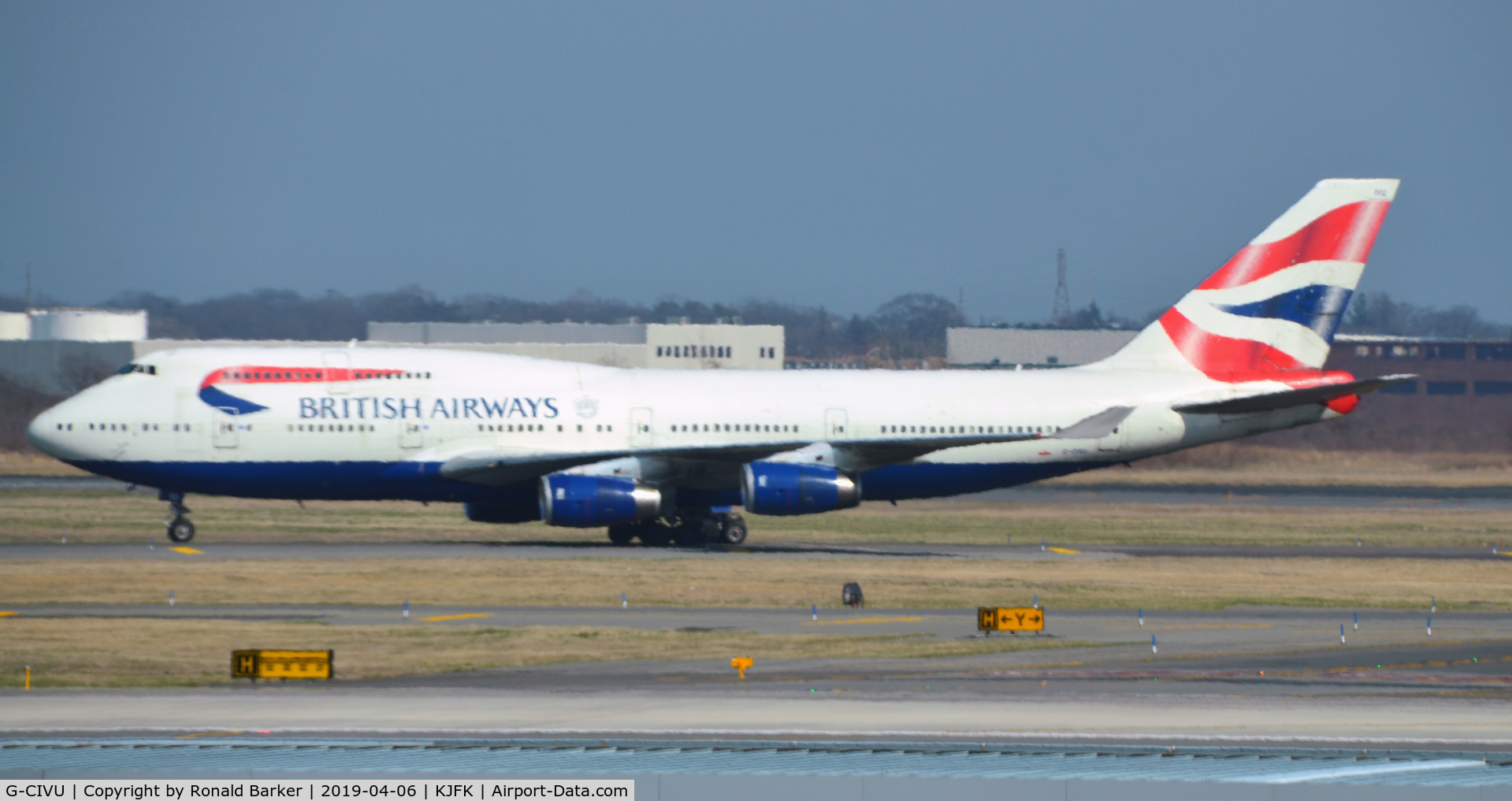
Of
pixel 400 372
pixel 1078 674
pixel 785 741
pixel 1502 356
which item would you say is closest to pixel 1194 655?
pixel 1078 674

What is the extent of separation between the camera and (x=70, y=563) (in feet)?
Result: 131

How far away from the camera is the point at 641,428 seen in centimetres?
4656

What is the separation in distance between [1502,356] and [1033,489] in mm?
72561

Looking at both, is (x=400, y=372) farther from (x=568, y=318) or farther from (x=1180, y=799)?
(x=568, y=318)

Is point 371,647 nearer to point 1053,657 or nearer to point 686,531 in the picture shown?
point 1053,657

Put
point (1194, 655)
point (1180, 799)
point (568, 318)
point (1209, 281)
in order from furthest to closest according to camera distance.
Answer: point (568, 318) < point (1209, 281) < point (1194, 655) < point (1180, 799)

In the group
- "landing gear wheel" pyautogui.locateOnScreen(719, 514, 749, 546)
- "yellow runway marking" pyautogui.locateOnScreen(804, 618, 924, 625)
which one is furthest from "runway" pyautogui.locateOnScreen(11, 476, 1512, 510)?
"yellow runway marking" pyautogui.locateOnScreen(804, 618, 924, 625)

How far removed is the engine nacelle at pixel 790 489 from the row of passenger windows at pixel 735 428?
177 cm

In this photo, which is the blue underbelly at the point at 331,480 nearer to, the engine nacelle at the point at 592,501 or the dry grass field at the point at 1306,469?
the engine nacelle at the point at 592,501

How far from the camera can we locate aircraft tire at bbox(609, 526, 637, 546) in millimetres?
48281

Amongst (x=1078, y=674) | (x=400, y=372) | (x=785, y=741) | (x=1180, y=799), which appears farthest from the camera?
(x=400, y=372)

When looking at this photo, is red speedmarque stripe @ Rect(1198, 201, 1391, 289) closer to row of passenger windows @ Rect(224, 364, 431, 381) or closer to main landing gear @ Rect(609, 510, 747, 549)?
main landing gear @ Rect(609, 510, 747, 549)

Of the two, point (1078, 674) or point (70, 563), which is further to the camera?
point (70, 563)

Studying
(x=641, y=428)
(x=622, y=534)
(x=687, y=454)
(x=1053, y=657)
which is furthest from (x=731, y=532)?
(x=1053, y=657)
